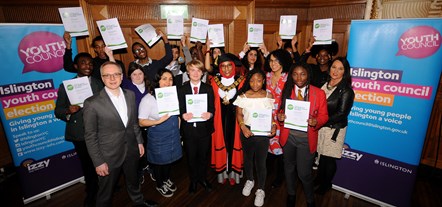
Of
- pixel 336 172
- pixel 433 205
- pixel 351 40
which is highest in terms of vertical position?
pixel 351 40

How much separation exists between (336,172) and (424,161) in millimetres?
2002

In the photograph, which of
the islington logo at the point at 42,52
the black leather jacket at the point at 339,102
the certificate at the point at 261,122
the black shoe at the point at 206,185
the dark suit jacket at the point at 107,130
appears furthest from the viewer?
the black shoe at the point at 206,185

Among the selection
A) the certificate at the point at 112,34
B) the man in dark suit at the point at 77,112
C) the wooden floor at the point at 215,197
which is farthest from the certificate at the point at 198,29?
the wooden floor at the point at 215,197

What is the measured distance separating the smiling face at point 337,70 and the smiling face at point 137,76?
2.48m

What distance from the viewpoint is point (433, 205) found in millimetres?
3207

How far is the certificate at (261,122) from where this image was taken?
2.55m

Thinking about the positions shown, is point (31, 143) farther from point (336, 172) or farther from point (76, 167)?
point (336, 172)

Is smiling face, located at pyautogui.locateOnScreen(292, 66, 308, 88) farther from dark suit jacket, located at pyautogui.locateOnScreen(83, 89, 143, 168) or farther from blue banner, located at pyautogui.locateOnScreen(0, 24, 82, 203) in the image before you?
blue banner, located at pyautogui.locateOnScreen(0, 24, 82, 203)

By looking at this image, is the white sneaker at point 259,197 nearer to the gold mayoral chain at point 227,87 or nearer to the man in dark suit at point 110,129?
the gold mayoral chain at point 227,87

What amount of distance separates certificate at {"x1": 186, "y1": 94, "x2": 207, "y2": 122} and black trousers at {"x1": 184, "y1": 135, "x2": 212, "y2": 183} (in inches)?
14.2

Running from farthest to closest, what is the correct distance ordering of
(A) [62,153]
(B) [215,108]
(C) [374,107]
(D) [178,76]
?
(D) [178,76], (A) [62,153], (B) [215,108], (C) [374,107]

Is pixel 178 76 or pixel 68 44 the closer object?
pixel 68 44

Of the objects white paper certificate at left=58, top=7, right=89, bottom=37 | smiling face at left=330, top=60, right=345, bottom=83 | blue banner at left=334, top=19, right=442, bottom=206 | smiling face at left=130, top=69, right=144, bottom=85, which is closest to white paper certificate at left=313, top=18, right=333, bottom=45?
blue banner at left=334, top=19, right=442, bottom=206

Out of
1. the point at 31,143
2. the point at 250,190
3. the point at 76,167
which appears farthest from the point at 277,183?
the point at 31,143
